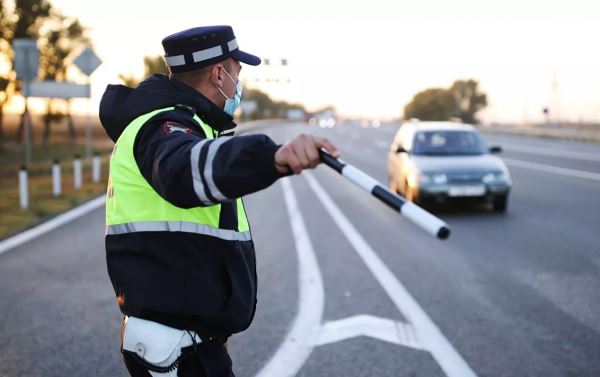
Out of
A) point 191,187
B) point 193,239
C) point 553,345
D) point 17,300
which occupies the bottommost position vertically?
point 17,300

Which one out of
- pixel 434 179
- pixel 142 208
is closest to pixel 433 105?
pixel 434 179

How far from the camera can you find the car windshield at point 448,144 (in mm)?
12703

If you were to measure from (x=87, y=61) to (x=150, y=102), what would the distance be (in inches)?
661

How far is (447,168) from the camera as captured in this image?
1171cm

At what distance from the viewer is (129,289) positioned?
2.12 m

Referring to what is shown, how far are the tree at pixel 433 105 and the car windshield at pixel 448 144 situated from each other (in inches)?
4874

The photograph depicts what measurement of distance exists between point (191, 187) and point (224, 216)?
36cm

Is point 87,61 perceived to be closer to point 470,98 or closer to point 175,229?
point 175,229

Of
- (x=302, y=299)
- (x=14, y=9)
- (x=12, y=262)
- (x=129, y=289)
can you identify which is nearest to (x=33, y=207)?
(x=12, y=262)

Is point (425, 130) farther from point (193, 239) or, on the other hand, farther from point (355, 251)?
point (193, 239)

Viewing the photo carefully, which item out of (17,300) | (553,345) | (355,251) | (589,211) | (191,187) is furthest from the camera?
(589,211)

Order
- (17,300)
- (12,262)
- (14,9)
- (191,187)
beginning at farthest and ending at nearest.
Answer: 1. (14,9)
2. (12,262)
3. (17,300)
4. (191,187)

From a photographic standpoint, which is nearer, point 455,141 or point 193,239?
point 193,239

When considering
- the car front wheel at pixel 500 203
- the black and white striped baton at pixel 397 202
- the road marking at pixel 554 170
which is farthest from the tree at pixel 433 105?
the black and white striped baton at pixel 397 202
